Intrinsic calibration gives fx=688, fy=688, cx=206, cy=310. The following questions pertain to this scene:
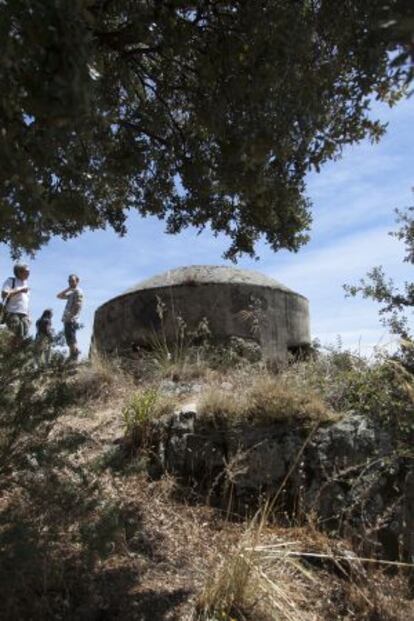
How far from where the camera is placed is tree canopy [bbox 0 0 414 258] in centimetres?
255

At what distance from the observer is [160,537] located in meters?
4.83

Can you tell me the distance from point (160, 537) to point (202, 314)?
16.8 ft

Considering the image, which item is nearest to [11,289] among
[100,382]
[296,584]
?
[100,382]

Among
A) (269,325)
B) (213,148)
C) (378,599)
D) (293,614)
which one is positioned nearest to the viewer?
(293,614)

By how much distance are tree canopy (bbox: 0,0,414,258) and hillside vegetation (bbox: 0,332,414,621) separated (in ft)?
4.18

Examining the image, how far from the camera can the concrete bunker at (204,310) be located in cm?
967

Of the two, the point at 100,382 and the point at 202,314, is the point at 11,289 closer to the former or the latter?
the point at 100,382

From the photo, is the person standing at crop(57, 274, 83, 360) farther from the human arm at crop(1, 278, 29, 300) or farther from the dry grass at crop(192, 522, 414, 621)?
the dry grass at crop(192, 522, 414, 621)

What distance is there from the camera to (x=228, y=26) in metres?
4.36

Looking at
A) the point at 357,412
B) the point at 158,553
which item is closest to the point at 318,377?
the point at 357,412

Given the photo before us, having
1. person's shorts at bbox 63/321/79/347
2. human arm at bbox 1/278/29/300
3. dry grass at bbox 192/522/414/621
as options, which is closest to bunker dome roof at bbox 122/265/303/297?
person's shorts at bbox 63/321/79/347

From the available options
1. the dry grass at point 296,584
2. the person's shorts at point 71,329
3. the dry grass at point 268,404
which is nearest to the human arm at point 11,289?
the person's shorts at point 71,329

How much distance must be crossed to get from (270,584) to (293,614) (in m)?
0.20

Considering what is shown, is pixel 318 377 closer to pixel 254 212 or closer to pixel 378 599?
pixel 254 212
